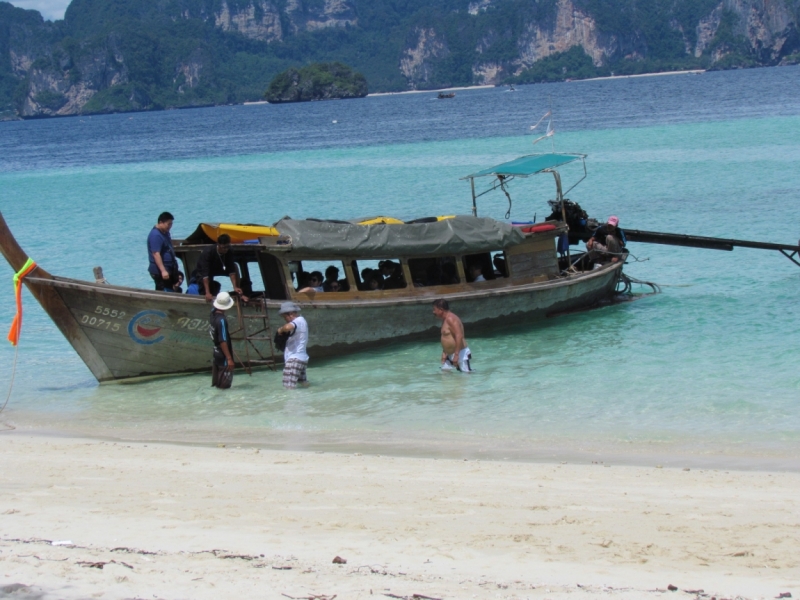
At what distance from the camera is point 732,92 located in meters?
105

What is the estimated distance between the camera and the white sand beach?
19.8 ft

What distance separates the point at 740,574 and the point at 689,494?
6.16ft

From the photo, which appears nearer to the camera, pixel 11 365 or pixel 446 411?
pixel 446 411

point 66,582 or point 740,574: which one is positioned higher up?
point 66,582

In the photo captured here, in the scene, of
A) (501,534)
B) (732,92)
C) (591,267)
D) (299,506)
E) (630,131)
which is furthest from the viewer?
(732,92)

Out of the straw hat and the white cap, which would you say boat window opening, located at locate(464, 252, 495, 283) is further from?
the white cap

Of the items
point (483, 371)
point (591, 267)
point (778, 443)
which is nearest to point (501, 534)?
point (778, 443)

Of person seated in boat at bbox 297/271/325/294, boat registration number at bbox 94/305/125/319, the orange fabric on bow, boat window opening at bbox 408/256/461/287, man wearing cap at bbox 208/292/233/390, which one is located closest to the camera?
the orange fabric on bow

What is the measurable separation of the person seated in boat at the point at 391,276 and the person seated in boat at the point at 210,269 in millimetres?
2258

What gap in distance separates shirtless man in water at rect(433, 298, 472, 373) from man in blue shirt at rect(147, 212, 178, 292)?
3.50 meters

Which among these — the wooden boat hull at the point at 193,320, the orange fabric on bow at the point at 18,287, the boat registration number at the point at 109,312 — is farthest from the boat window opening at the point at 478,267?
the orange fabric on bow at the point at 18,287

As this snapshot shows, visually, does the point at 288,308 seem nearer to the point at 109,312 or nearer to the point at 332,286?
the point at 332,286

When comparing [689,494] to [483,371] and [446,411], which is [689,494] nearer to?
[446,411]

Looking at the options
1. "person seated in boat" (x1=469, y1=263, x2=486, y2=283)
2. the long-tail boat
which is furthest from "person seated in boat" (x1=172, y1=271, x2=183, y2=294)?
"person seated in boat" (x1=469, y1=263, x2=486, y2=283)
